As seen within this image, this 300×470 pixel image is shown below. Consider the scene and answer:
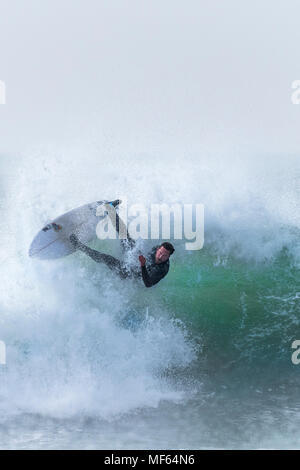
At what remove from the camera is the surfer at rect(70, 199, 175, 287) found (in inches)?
237

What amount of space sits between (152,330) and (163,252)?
5.09 feet

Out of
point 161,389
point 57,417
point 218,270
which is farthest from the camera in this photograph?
point 218,270

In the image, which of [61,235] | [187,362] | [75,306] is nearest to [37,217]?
[61,235]

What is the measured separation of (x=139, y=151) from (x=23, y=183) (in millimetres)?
4278

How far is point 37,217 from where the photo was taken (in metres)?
9.06

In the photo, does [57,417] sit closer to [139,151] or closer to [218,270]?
[218,270]

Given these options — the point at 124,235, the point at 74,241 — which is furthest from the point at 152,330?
the point at 74,241

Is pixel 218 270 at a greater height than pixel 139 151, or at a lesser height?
lesser
